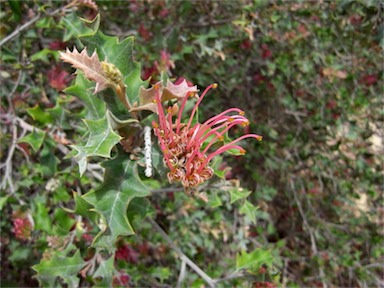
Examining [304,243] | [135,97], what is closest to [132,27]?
[135,97]

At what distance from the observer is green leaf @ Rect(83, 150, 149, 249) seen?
1116 millimetres

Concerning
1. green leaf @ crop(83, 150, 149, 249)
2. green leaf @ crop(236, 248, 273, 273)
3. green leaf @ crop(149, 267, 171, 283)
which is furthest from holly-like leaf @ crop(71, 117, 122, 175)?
green leaf @ crop(149, 267, 171, 283)

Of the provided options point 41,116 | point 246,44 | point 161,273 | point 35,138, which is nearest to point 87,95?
point 35,138

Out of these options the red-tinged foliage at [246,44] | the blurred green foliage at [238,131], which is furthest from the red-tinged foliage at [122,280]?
the red-tinged foliage at [246,44]

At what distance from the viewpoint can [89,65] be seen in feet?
3.38

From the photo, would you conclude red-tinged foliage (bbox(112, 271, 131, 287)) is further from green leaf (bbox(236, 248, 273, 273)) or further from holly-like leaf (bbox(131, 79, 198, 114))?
holly-like leaf (bbox(131, 79, 198, 114))

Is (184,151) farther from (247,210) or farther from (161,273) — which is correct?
(161,273)

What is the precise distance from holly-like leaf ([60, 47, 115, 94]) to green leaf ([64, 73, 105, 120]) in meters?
0.21

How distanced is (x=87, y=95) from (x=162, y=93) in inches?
13.1

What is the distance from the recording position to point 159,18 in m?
2.64

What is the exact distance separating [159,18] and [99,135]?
170 centimetres

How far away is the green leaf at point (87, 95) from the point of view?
1.28 meters

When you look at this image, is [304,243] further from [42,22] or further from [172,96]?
[172,96]

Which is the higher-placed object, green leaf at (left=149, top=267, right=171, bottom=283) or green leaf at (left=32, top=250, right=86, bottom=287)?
green leaf at (left=149, top=267, right=171, bottom=283)
